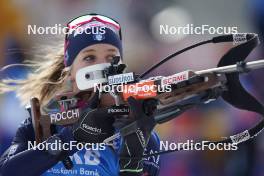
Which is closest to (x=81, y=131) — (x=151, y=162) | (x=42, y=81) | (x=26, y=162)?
(x=26, y=162)

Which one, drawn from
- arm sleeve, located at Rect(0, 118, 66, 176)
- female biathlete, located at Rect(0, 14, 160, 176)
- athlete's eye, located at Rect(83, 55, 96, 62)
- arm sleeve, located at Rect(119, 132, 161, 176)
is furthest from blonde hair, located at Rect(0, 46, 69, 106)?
arm sleeve, located at Rect(119, 132, 161, 176)

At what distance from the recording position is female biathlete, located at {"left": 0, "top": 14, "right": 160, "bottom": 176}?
4.61 ft

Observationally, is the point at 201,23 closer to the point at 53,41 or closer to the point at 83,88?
the point at 53,41

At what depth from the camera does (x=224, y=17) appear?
2.18 metres

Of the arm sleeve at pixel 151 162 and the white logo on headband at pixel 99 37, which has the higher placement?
the white logo on headband at pixel 99 37

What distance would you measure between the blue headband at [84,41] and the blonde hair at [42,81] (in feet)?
0.21

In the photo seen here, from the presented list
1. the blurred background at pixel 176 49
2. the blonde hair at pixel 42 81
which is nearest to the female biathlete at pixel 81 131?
the blonde hair at pixel 42 81

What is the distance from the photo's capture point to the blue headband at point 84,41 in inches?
66.4

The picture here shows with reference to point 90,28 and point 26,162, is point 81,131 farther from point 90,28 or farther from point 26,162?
point 90,28

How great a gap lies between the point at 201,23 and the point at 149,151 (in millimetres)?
720

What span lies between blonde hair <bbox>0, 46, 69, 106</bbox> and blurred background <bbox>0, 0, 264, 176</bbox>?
5cm

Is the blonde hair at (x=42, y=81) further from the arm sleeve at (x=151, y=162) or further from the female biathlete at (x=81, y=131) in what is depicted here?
the arm sleeve at (x=151, y=162)

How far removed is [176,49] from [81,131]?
0.87 metres

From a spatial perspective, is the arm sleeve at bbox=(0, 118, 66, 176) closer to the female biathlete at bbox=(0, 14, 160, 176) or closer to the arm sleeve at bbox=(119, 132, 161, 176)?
the female biathlete at bbox=(0, 14, 160, 176)
